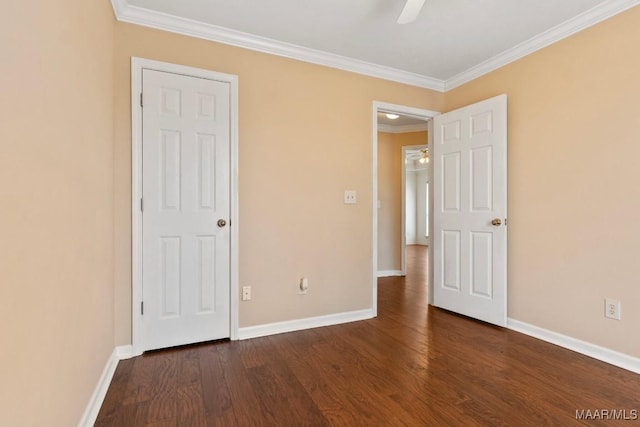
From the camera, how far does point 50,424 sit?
106cm

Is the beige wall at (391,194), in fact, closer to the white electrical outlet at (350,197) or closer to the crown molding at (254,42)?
the crown molding at (254,42)

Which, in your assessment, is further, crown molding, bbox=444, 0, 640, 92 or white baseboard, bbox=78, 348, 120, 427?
crown molding, bbox=444, 0, 640, 92

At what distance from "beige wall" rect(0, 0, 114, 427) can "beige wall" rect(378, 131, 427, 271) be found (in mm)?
3968

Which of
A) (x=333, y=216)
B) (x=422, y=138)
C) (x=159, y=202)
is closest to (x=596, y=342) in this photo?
(x=333, y=216)

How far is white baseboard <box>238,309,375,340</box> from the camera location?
2535 mm

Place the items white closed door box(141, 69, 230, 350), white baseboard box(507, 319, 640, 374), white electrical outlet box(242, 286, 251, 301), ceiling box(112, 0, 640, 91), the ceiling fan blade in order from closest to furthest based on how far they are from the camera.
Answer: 1. the ceiling fan blade
2. white baseboard box(507, 319, 640, 374)
3. ceiling box(112, 0, 640, 91)
4. white closed door box(141, 69, 230, 350)
5. white electrical outlet box(242, 286, 251, 301)

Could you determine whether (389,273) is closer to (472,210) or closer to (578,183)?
(472,210)

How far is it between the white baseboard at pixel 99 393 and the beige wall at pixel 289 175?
0.18 m

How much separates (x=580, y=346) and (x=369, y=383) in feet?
5.42

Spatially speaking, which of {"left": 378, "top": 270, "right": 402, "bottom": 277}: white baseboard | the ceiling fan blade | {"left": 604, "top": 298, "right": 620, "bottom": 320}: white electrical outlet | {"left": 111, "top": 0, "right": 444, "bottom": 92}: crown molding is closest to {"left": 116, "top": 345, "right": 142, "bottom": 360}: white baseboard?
{"left": 111, "top": 0, "right": 444, "bottom": 92}: crown molding

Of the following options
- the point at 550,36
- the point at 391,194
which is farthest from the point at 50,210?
the point at 391,194

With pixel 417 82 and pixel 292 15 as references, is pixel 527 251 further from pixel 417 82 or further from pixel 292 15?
pixel 292 15

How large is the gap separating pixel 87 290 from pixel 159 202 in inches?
34.5

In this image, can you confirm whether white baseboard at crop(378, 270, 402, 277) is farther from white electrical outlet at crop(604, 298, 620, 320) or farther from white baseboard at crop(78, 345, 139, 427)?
white baseboard at crop(78, 345, 139, 427)
